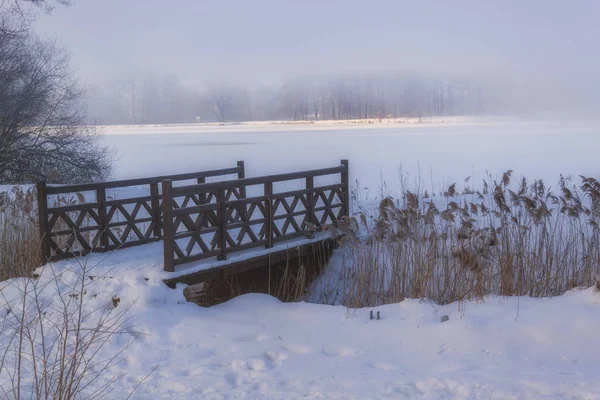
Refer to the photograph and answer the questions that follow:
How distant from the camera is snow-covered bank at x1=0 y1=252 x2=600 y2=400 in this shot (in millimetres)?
5387

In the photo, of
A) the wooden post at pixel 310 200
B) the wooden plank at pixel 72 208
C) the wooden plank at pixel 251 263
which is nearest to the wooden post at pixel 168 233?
the wooden plank at pixel 251 263

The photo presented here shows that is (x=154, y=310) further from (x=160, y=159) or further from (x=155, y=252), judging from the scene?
(x=160, y=159)

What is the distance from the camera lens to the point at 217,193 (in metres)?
8.88

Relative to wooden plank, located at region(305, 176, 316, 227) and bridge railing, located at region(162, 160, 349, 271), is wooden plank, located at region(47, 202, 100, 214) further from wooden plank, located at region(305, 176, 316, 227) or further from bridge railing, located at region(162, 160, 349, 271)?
wooden plank, located at region(305, 176, 316, 227)

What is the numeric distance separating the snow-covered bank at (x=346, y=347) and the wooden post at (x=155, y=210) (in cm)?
190

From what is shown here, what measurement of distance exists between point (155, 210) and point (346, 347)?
15.0 ft

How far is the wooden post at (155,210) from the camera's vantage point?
997 centimetres

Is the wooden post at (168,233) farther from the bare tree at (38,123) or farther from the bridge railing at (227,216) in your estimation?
the bare tree at (38,123)

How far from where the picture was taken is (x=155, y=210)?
10094 mm

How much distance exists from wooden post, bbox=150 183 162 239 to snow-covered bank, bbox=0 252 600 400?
1.90 metres

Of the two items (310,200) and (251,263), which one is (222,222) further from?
(310,200)

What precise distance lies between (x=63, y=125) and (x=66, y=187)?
12154 millimetres

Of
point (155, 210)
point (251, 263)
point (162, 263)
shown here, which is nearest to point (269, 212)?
point (251, 263)

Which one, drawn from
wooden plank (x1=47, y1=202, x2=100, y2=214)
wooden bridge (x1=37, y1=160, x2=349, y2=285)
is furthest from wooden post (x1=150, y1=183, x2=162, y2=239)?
wooden plank (x1=47, y1=202, x2=100, y2=214)
